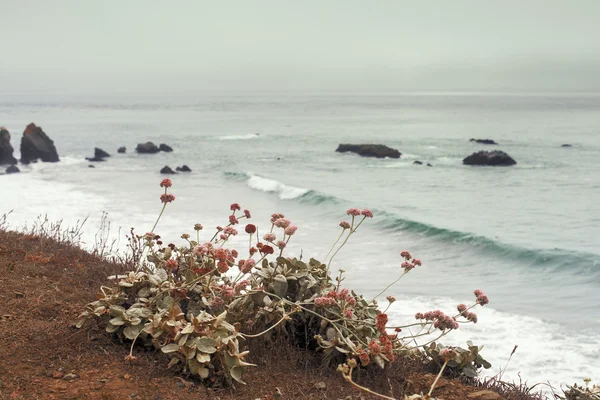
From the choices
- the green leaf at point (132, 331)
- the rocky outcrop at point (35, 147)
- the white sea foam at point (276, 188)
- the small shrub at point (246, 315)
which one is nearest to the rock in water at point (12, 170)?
the rocky outcrop at point (35, 147)

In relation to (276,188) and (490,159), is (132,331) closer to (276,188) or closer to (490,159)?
(276,188)

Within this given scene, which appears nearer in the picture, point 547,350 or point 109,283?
point 109,283

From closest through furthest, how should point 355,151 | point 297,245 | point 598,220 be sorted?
point 297,245
point 598,220
point 355,151

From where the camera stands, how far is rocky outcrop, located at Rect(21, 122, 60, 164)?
3459cm

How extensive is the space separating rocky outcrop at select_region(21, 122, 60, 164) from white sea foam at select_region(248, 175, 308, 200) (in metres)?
12.6

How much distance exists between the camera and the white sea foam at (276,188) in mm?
26234

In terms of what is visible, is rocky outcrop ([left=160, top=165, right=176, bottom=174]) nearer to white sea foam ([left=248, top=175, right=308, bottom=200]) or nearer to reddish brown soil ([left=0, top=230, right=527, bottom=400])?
white sea foam ([left=248, top=175, right=308, bottom=200])

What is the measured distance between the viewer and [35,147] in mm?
35031

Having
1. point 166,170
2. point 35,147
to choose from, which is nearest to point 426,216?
point 166,170

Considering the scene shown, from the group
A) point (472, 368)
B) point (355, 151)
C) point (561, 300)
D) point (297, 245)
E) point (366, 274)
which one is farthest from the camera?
point (355, 151)

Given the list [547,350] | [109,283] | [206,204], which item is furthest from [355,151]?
[109,283]

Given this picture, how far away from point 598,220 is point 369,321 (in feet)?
69.3

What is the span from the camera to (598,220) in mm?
22969

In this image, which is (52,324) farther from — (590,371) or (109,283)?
(590,371)
